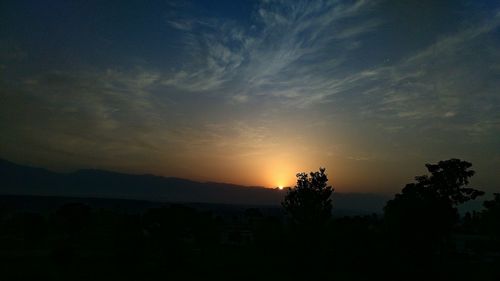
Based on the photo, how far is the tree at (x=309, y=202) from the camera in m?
43.4

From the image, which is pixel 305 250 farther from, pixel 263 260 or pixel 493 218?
pixel 493 218

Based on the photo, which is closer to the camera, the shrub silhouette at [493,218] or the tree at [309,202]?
the tree at [309,202]

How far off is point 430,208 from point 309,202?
1646 centimetres

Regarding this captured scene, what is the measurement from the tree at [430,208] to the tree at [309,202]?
9.82 m

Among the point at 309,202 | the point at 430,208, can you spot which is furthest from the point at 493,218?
the point at 309,202

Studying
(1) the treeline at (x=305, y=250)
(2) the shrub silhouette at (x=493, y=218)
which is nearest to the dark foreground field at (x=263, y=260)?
(1) the treeline at (x=305, y=250)

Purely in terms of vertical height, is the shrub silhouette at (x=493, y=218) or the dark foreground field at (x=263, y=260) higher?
the shrub silhouette at (x=493, y=218)

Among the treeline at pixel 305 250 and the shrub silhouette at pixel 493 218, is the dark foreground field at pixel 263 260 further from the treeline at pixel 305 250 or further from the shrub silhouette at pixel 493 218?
the shrub silhouette at pixel 493 218

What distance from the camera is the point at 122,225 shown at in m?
50.0

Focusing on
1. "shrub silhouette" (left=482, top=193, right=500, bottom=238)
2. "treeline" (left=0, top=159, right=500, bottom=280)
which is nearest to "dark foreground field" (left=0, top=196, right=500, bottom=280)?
"treeline" (left=0, top=159, right=500, bottom=280)

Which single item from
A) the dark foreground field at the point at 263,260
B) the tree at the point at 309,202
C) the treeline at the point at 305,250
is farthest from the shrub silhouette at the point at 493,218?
the tree at the point at 309,202

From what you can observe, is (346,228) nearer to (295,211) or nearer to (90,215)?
(295,211)

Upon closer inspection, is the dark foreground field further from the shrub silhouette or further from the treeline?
the shrub silhouette

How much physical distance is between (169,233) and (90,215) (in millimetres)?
35478
